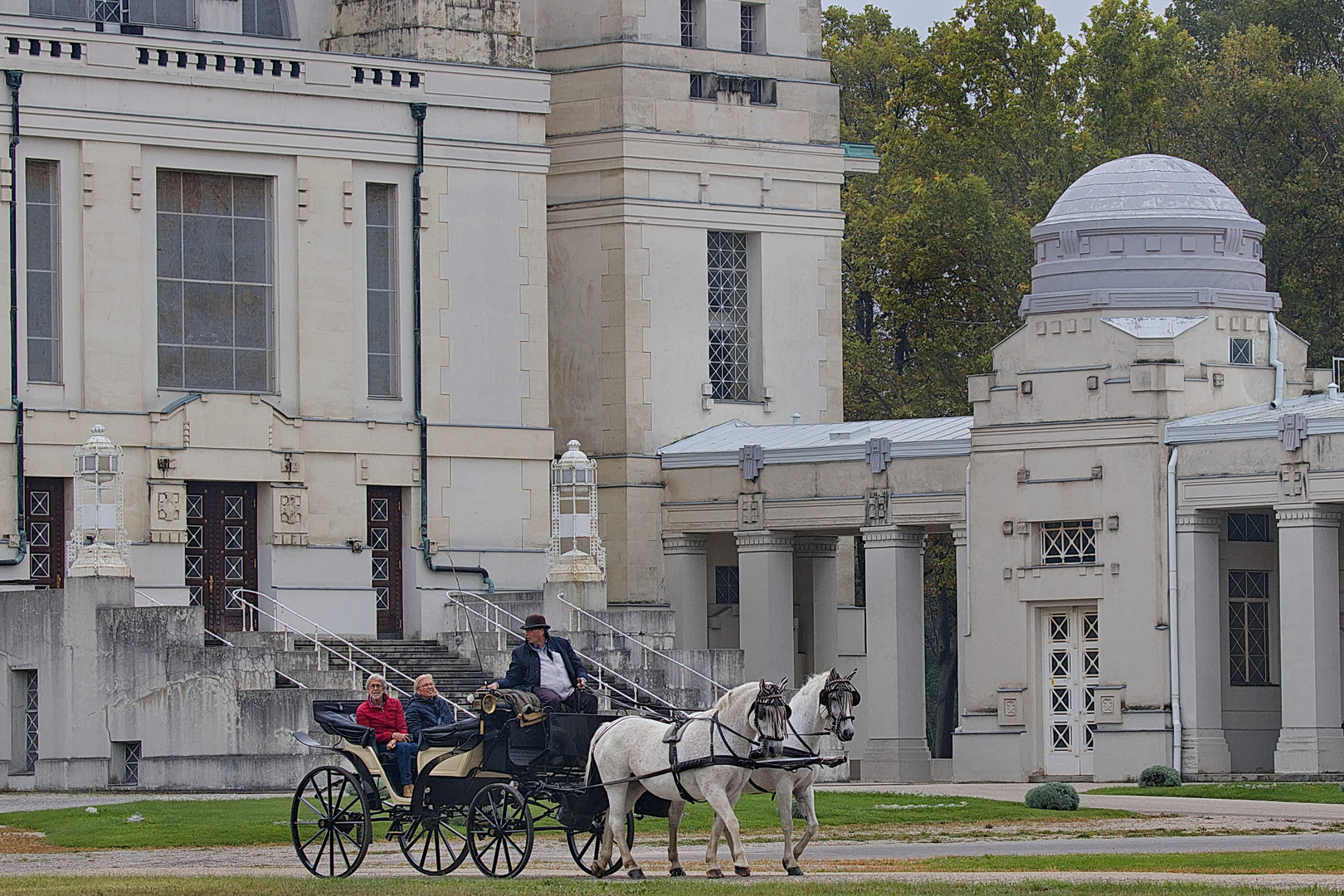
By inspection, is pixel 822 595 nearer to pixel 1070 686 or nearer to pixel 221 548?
pixel 1070 686

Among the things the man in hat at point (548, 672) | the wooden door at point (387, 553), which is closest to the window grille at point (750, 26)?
the wooden door at point (387, 553)

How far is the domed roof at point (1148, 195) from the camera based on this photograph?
47250 mm

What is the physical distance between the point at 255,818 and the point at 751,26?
84.2 ft

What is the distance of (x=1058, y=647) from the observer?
46.5m

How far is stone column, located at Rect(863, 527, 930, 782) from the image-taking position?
4916 cm

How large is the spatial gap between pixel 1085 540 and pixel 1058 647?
177 cm

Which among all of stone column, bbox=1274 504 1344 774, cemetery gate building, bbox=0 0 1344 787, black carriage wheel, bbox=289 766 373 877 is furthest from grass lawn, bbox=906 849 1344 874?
cemetery gate building, bbox=0 0 1344 787

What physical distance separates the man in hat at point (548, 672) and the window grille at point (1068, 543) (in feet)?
62.4

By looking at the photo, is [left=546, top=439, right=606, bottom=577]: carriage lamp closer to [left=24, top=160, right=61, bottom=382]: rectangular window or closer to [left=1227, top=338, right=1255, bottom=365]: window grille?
[left=24, top=160, right=61, bottom=382]: rectangular window

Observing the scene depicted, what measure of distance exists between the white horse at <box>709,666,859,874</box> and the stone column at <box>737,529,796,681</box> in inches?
913

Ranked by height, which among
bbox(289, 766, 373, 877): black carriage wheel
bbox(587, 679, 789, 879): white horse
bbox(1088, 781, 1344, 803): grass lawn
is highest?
bbox(587, 679, 789, 879): white horse

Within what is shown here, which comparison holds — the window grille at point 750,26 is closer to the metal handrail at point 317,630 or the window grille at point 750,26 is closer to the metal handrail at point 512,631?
the metal handrail at point 512,631

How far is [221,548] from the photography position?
4706cm

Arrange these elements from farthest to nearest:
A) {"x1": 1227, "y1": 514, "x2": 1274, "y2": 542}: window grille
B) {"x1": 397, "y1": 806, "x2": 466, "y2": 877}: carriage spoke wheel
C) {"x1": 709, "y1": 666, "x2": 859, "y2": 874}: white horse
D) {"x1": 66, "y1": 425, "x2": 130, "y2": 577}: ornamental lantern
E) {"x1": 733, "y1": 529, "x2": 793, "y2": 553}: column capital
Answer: {"x1": 733, "y1": 529, "x2": 793, "y2": 553}: column capital
{"x1": 1227, "y1": 514, "x2": 1274, "y2": 542}: window grille
{"x1": 66, "y1": 425, "x2": 130, "y2": 577}: ornamental lantern
{"x1": 397, "y1": 806, "x2": 466, "y2": 877}: carriage spoke wheel
{"x1": 709, "y1": 666, "x2": 859, "y2": 874}: white horse
